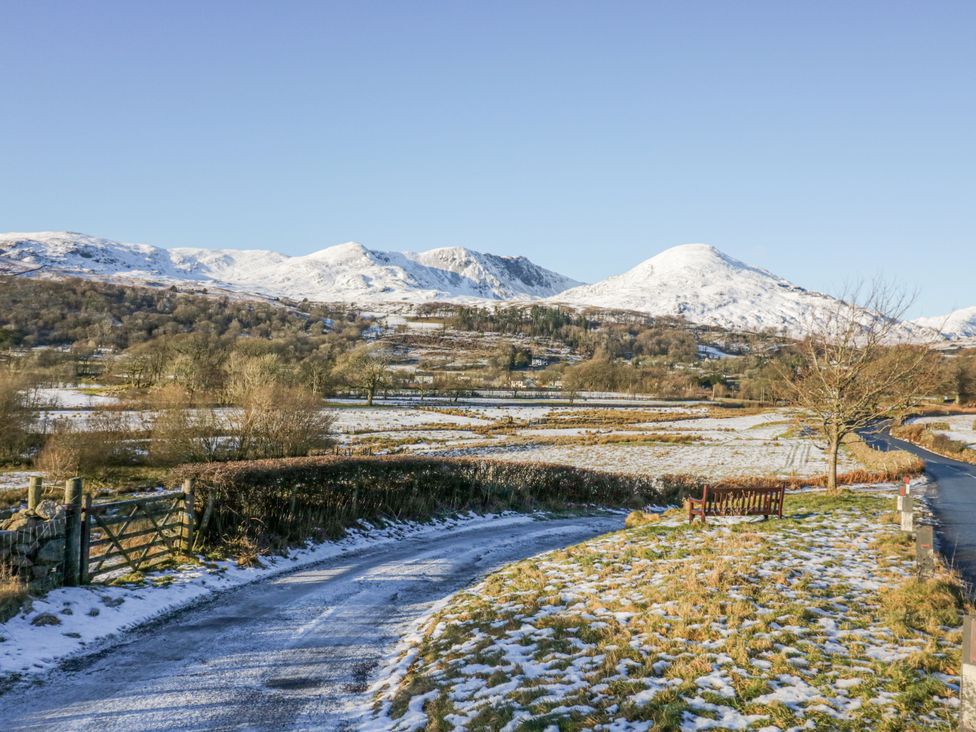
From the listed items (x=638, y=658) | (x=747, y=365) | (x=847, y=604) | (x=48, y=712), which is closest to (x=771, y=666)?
(x=638, y=658)

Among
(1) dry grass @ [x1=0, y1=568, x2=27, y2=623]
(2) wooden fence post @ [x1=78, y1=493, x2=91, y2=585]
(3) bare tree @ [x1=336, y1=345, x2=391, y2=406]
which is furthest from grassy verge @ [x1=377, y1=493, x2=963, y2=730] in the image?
(3) bare tree @ [x1=336, y1=345, x2=391, y2=406]

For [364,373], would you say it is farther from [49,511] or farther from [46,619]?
[46,619]

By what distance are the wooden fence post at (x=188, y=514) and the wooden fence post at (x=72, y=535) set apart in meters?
3.37

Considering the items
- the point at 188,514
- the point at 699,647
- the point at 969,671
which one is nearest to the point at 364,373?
the point at 188,514

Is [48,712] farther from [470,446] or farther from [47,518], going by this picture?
[470,446]

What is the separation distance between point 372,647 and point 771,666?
7022mm

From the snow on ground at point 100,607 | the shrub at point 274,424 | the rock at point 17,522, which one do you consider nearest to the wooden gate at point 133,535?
the snow on ground at point 100,607

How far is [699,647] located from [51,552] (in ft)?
41.3

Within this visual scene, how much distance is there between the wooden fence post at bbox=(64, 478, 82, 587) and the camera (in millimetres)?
13562

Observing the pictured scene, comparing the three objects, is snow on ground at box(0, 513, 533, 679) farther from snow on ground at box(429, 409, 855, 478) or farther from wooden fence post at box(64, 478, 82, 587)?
snow on ground at box(429, 409, 855, 478)

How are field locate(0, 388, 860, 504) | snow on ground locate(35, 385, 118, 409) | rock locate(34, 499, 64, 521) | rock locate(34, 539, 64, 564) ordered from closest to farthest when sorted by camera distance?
rock locate(34, 539, 64, 564), rock locate(34, 499, 64, 521), field locate(0, 388, 860, 504), snow on ground locate(35, 385, 118, 409)

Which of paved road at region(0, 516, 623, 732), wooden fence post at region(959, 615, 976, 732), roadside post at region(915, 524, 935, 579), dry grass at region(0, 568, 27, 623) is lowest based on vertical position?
paved road at region(0, 516, 623, 732)

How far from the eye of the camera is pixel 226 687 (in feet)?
32.8

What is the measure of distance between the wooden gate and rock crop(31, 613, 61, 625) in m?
2.09
